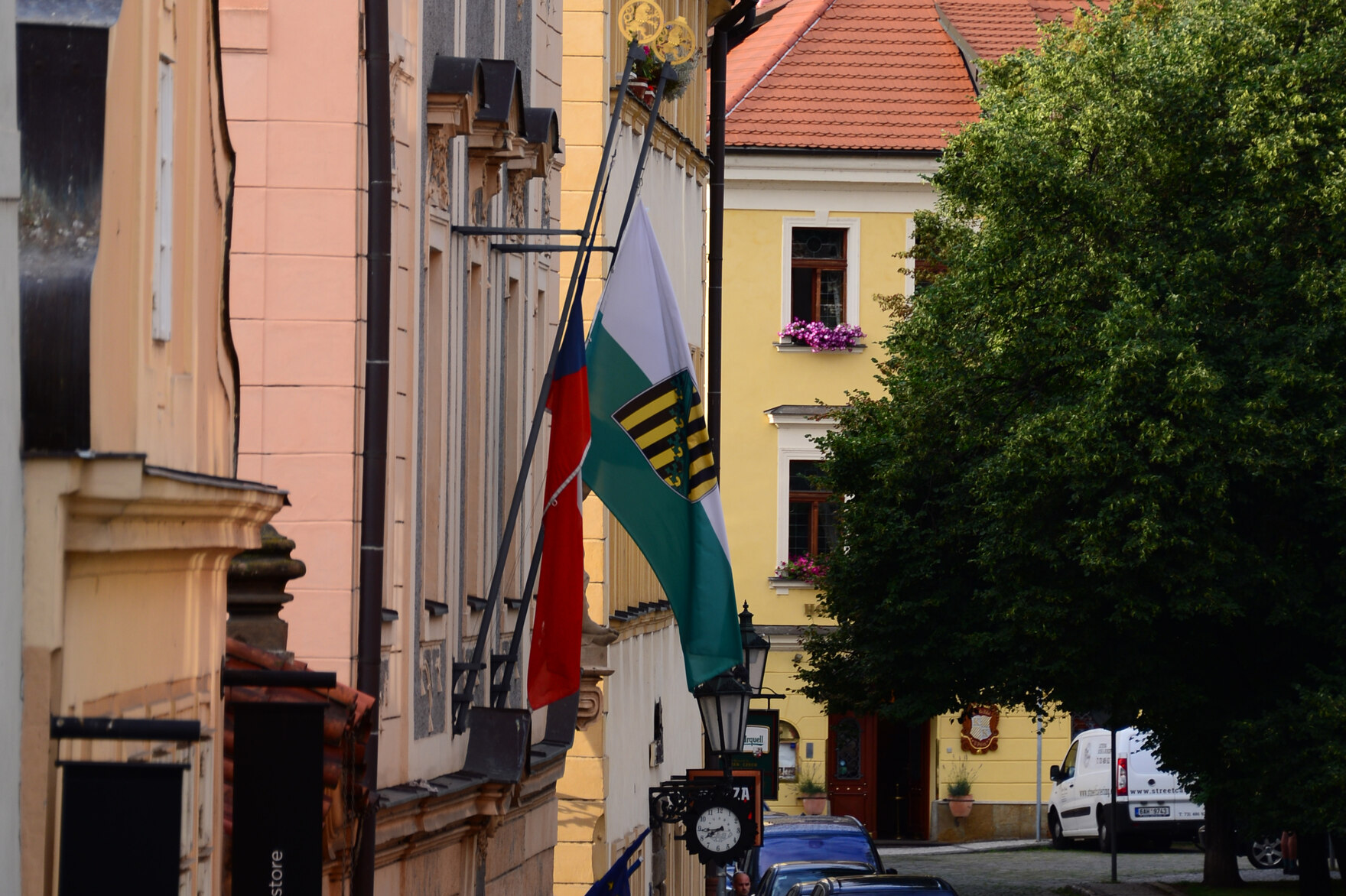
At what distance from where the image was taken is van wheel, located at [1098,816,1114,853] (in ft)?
125

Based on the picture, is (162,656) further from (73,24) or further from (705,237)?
(705,237)

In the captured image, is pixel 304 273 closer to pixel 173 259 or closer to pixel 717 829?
pixel 173 259

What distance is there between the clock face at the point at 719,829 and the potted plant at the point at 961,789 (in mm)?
22755

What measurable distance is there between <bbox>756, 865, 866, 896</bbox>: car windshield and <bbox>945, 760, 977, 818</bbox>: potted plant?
17.2m

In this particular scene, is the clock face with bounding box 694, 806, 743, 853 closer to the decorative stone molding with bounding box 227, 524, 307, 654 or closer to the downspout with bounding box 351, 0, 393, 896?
the downspout with bounding box 351, 0, 393, 896

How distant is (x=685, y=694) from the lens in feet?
102

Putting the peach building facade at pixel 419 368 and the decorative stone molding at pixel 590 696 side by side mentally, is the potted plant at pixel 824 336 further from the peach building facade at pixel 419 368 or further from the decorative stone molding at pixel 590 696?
the peach building facade at pixel 419 368

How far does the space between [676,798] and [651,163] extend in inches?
354

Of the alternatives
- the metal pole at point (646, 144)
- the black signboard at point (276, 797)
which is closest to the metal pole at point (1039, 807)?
the metal pole at point (646, 144)

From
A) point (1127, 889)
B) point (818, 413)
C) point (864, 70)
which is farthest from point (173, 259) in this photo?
point (864, 70)

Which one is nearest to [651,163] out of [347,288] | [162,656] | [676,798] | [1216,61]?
[1216,61]

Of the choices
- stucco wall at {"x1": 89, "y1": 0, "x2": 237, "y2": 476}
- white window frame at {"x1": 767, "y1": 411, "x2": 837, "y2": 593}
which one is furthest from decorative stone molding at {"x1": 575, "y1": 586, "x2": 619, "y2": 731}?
white window frame at {"x1": 767, "y1": 411, "x2": 837, "y2": 593}

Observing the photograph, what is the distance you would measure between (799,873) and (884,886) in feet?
15.9

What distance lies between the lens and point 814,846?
26.4 m
